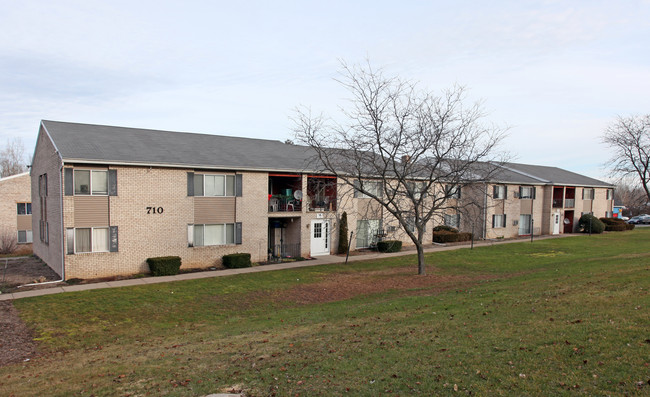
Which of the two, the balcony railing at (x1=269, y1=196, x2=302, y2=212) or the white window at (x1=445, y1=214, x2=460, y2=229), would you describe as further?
the white window at (x1=445, y1=214, x2=460, y2=229)

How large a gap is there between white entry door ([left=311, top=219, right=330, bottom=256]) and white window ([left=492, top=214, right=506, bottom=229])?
1855 centimetres

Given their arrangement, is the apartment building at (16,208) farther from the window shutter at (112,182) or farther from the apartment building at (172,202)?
the window shutter at (112,182)

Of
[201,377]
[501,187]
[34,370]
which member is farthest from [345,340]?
[501,187]

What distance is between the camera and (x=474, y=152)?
18797mm

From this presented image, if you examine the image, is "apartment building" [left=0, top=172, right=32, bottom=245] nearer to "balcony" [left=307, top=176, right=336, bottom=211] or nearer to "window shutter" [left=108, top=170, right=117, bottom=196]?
"window shutter" [left=108, top=170, right=117, bottom=196]

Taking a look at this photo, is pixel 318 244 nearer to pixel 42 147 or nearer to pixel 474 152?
pixel 474 152

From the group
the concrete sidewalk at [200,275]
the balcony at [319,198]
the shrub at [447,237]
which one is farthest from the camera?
the shrub at [447,237]

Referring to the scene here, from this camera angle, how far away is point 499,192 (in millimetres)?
38188

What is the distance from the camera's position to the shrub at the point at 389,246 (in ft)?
91.5

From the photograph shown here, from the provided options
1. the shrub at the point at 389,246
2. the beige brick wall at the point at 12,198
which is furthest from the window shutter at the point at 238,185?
the beige brick wall at the point at 12,198

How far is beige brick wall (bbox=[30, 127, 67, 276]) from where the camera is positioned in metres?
19.2

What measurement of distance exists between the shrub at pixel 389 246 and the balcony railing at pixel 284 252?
19.6ft

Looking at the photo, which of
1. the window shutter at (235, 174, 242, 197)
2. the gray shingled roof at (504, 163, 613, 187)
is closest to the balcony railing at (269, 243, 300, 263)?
the window shutter at (235, 174, 242, 197)

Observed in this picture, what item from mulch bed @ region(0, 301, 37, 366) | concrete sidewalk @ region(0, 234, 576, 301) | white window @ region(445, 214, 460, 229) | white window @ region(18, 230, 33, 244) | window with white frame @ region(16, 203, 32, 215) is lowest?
white window @ region(18, 230, 33, 244)
